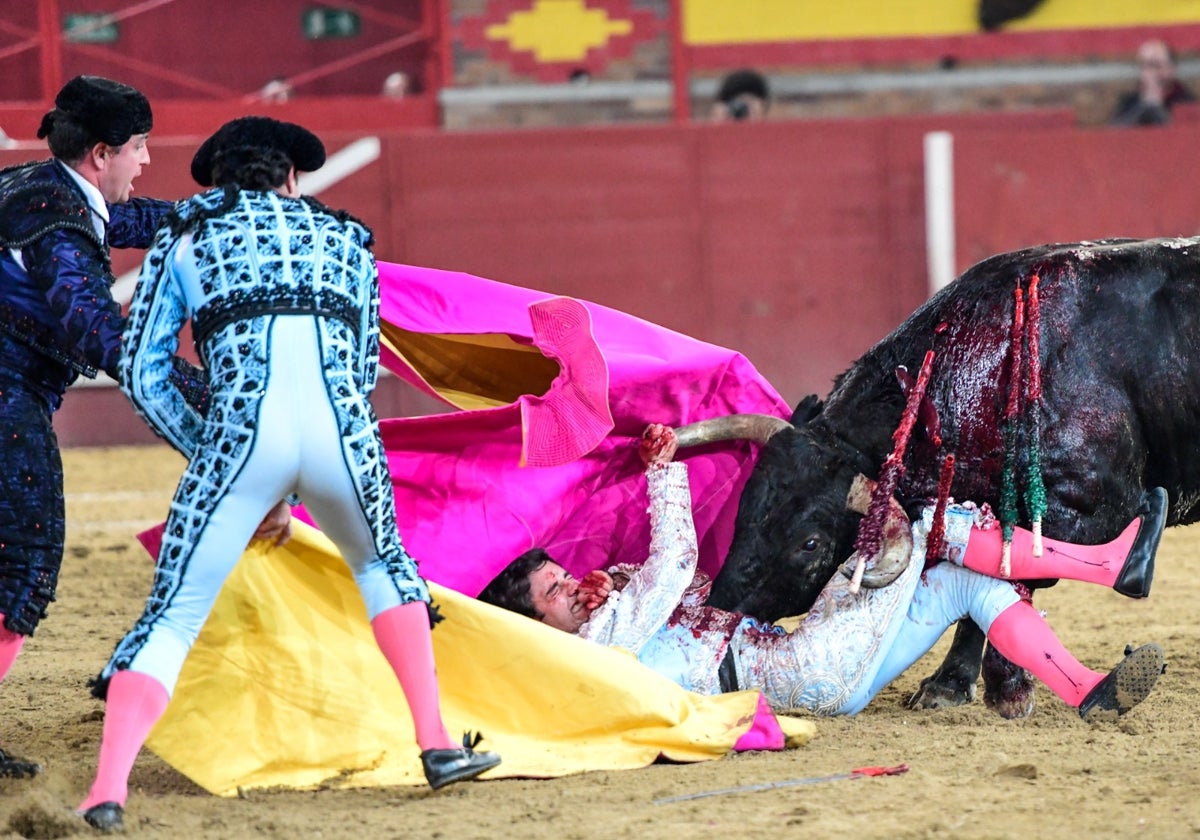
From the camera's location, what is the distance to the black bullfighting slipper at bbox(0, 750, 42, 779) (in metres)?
3.40

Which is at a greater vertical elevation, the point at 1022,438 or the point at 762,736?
the point at 1022,438

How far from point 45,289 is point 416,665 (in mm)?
1044

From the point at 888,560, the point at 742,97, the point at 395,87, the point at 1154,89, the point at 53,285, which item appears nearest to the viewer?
the point at 53,285

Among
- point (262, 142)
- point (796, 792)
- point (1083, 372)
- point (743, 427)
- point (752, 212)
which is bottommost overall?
point (796, 792)

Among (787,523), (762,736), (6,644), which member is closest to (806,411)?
(787,523)

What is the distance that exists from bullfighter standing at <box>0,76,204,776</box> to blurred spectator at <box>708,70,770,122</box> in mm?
7307

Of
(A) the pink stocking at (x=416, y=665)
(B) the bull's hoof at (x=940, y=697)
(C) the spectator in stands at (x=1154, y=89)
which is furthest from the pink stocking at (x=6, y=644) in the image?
(C) the spectator in stands at (x=1154, y=89)

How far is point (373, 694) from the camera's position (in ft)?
11.4

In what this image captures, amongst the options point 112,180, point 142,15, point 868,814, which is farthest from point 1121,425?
point 142,15

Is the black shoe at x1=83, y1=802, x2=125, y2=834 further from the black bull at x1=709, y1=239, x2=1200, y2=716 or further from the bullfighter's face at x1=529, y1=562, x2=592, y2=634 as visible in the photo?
the black bull at x1=709, y1=239, x2=1200, y2=716

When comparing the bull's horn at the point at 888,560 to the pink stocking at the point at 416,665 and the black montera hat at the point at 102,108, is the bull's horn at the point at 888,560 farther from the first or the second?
the black montera hat at the point at 102,108

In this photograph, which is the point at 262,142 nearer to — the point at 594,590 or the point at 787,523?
the point at 594,590

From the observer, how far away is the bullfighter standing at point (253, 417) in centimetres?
295

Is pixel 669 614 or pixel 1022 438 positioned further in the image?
pixel 1022 438
